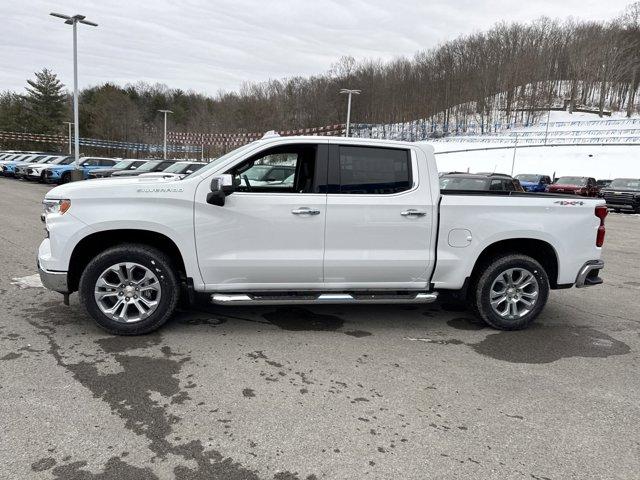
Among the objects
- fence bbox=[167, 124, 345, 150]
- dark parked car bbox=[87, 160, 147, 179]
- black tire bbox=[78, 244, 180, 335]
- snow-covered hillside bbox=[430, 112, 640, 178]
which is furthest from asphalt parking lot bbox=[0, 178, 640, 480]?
snow-covered hillside bbox=[430, 112, 640, 178]

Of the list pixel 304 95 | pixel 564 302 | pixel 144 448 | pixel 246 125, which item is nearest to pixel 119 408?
pixel 144 448

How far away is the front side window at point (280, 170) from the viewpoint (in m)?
4.92

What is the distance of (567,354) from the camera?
15.5 feet

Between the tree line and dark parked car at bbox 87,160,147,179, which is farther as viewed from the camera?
the tree line

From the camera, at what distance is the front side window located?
4.92 m

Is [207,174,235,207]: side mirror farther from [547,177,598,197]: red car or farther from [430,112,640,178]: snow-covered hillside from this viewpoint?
[430,112,640,178]: snow-covered hillside

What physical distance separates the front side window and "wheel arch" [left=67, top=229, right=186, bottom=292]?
2.90 ft

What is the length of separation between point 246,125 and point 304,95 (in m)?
12.1

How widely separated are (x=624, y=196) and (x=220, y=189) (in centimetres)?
2380

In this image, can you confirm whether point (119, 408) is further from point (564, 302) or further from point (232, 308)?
point (564, 302)

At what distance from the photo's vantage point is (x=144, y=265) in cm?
466

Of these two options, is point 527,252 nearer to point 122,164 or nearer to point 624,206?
point 624,206

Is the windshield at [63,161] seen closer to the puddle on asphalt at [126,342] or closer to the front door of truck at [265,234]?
the puddle on asphalt at [126,342]

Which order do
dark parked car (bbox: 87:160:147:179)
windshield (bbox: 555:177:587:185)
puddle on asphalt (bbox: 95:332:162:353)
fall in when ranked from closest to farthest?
puddle on asphalt (bbox: 95:332:162:353), dark parked car (bbox: 87:160:147:179), windshield (bbox: 555:177:587:185)
